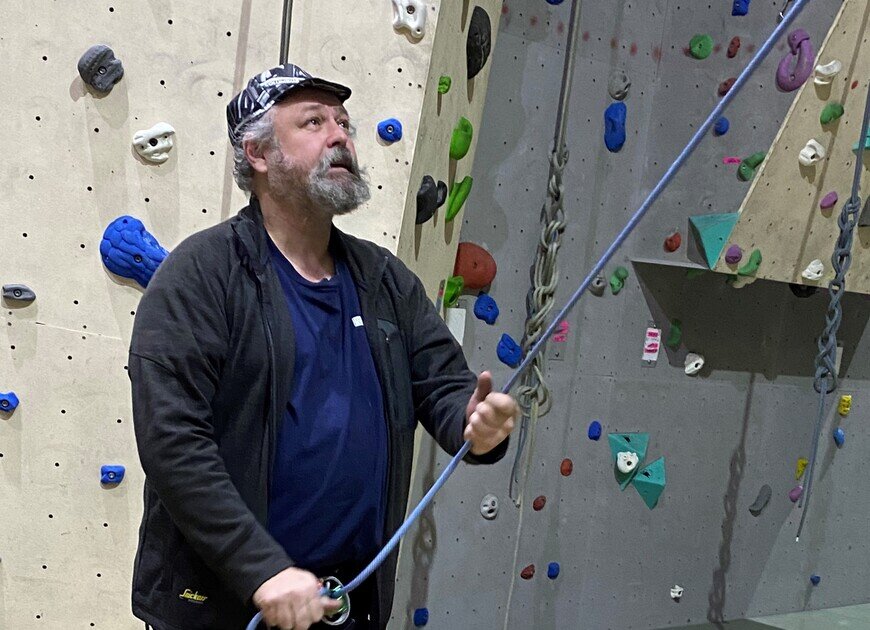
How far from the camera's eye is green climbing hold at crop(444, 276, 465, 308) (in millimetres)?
2766

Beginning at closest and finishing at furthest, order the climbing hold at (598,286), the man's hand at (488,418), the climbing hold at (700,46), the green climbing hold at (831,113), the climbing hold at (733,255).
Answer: the man's hand at (488,418) → the green climbing hold at (831,113) → the climbing hold at (733,255) → the climbing hold at (598,286) → the climbing hold at (700,46)

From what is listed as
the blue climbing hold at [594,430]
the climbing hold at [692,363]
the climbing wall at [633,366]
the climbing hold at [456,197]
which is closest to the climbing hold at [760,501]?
the climbing wall at [633,366]

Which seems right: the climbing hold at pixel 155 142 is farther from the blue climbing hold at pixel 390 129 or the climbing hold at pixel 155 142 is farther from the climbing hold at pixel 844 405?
the climbing hold at pixel 844 405

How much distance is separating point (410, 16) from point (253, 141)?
71 cm

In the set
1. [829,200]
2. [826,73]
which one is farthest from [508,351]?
[826,73]

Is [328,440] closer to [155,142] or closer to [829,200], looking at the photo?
[155,142]

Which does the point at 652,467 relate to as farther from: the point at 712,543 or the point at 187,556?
the point at 187,556

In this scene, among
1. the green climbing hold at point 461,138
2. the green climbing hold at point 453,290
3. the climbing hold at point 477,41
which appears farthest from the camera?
the green climbing hold at point 453,290

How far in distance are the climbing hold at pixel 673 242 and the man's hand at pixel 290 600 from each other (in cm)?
266

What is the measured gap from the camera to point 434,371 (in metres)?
1.39

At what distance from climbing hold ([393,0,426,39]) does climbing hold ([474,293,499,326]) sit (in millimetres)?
1147

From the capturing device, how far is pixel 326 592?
1.21m

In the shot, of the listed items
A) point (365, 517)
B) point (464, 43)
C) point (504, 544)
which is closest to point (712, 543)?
point (504, 544)

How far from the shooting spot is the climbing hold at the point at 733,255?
3138mm
